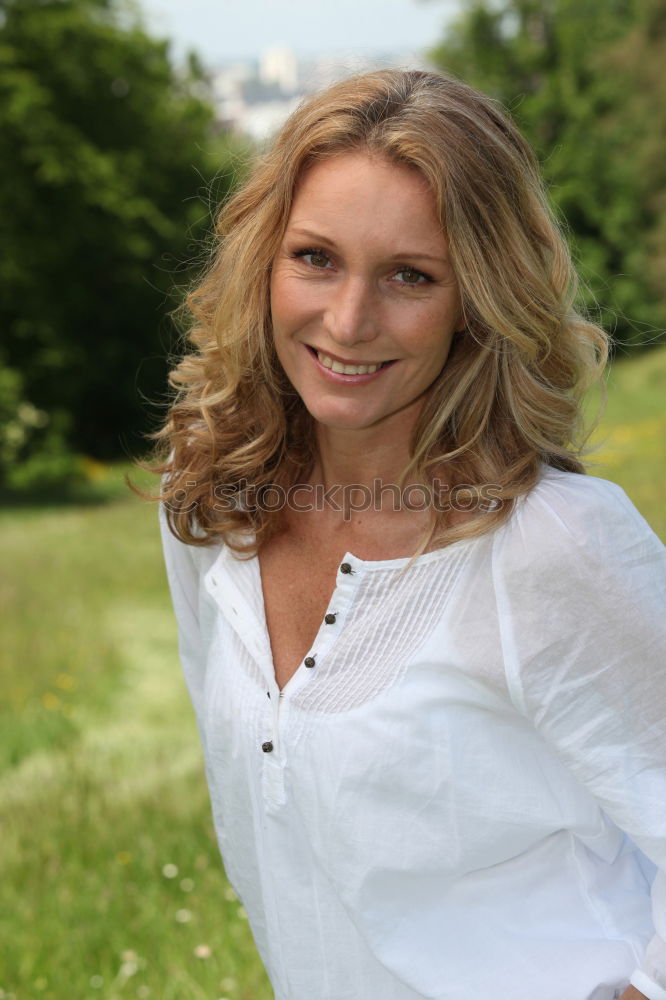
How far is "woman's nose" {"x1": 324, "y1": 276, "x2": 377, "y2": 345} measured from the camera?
1743 mm

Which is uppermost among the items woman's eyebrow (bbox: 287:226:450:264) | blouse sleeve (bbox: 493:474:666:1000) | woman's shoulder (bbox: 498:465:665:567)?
woman's eyebrow (bbox: 287:226:450:264)

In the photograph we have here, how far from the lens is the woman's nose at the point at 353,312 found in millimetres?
1743

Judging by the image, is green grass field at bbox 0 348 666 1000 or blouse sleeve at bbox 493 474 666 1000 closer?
blouse sleeve at bbox 493 474 666 1000

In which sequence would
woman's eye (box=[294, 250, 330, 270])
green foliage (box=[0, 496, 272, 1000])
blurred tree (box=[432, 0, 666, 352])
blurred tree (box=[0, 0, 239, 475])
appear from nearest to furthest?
woman's eye (box=[294, 250, 330, 270]), green foliage (box=[0, 496, 272, 1000]), blurred tree (box=[0, 0, 239, 475]), blurred tree (box=[432, 0, 666, 352])

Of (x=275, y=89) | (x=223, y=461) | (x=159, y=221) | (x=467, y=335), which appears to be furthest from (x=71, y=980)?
(x=275, y=89)

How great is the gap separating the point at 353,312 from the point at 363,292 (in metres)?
0.04

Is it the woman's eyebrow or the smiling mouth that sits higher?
the woman's eyebrow

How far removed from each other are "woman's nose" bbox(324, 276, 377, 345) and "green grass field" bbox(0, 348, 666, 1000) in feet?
1.67

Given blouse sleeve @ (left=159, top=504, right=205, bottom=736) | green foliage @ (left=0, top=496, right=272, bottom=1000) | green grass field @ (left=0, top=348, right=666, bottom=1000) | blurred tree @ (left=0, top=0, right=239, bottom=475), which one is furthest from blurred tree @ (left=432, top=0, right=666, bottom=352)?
blouse sleeve @ (left=159, top=504, right=205, bottom=736)

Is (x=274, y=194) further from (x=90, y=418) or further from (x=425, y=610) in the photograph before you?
(x=90, y=418)

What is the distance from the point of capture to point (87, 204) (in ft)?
80.6

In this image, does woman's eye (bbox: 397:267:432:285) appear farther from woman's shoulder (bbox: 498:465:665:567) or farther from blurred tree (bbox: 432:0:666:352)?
blurred tree (bbox: 432:0:666:352)

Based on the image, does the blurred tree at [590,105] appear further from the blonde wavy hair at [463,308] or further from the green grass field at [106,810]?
the blonde wavy hair at [463,308]

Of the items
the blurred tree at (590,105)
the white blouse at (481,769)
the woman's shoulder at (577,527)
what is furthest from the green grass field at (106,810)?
the blurred tree at (590,105)
